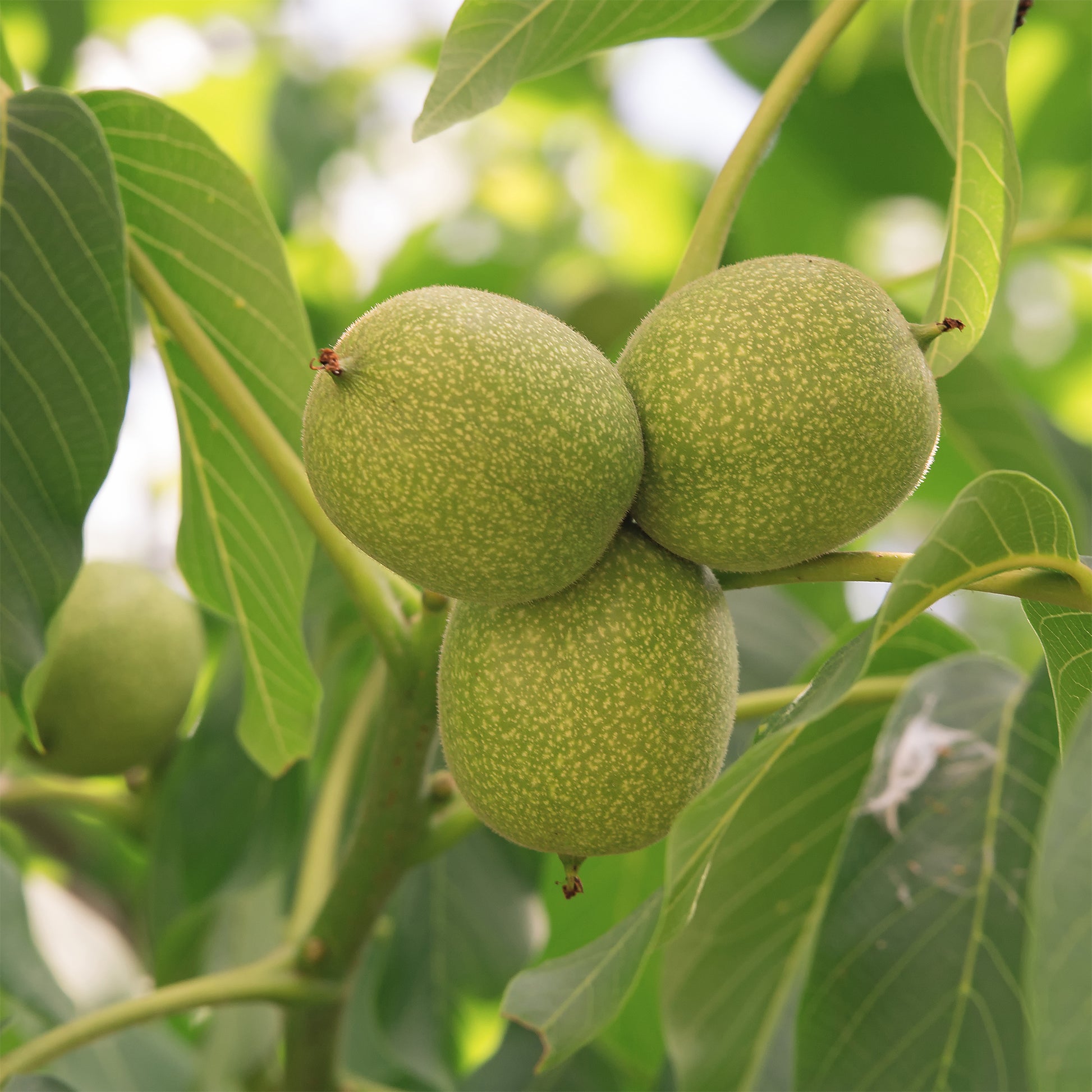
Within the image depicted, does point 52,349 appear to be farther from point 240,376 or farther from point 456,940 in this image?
point 456,940

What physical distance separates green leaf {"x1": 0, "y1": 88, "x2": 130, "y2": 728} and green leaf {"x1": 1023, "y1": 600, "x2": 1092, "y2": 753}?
737mm

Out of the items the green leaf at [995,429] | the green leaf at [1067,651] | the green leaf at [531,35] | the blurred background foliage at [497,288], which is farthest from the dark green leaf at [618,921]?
the green leaf at [531,35]

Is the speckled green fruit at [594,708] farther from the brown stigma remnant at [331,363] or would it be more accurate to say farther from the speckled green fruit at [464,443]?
the brown stigma remnant at [331,363]

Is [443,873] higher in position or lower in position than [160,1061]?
higher

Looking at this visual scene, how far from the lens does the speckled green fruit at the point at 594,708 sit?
90 cm

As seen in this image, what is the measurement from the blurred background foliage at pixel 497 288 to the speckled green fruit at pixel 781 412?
445 mm

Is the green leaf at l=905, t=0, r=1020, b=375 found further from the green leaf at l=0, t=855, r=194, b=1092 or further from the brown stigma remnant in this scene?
the green leaf at l=0, t=855, r=194, b=1092

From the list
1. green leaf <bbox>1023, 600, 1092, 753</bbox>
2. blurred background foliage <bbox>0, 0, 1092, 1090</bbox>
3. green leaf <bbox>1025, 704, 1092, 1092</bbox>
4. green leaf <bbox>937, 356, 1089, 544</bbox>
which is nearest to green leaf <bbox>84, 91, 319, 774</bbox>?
blurred background foliage <bbox>0, 0, 1092, 1090</bbox>

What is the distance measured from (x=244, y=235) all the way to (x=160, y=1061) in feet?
3.46

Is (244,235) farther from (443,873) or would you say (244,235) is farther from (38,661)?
(443,873)

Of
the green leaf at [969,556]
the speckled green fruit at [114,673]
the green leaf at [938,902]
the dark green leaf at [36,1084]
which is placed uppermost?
the green leaf at [969,556]

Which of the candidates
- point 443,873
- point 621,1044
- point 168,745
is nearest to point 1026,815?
point 621,1044

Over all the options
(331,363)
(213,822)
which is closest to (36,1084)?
(213,822)

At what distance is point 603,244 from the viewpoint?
3.19m
